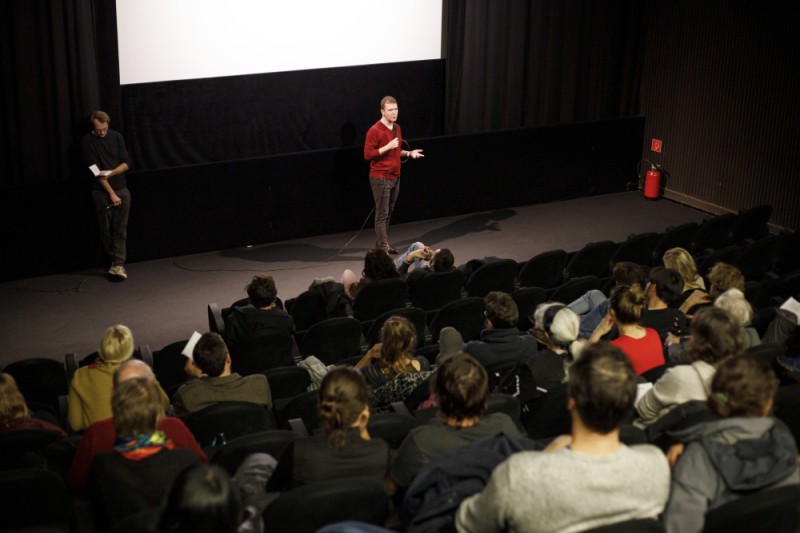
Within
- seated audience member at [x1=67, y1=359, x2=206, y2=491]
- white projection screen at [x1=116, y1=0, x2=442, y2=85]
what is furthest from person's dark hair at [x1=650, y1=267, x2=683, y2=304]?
white projection screen at [x1=116, y1=0, x2=442, y2=85]

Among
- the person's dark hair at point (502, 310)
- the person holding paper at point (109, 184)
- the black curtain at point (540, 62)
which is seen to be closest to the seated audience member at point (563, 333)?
the person's dark hair at point (502, 310)

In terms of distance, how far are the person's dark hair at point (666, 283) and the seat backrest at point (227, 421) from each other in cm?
242

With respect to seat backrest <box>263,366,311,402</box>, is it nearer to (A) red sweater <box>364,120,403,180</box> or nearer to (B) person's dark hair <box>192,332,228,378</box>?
(B) person's dark hair <box>192,332,228,378</box>

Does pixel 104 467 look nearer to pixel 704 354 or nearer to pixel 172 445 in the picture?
pixel 172 445

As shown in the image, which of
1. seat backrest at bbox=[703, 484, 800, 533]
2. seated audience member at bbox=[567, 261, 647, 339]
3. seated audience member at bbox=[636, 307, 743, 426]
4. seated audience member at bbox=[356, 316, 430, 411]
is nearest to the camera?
seat backrest at bbox=[703, 484, 800, 533]

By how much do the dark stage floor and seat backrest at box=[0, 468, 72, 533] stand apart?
12.0 feet

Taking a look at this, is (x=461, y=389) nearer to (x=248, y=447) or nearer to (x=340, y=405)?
(x=340, y=405)

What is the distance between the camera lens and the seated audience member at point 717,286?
5.47 metres

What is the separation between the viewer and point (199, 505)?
239 cm

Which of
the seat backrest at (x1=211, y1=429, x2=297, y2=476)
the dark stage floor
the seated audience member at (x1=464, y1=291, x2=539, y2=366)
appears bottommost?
the dark stage floor

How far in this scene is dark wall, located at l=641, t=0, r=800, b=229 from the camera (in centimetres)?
957

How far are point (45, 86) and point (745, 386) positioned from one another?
279 inches

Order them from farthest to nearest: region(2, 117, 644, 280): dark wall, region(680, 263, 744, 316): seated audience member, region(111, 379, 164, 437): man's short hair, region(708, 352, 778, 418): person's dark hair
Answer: region(2, 117, 644, 280): dark wall
region(680, 263, 744, 316): seated audience member
region(111, 379, 164, 437): man's short hair
region(708, 352, 778, 418): person's dark hair

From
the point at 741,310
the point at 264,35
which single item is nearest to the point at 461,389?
the point at 741,310
